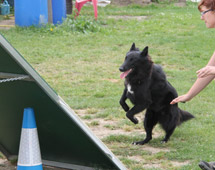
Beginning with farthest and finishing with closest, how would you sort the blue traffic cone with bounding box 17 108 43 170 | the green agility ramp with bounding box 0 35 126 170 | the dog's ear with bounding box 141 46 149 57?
1. the dog's ear with bounding box 141 46 149 57
2. the blue traffic cone with bounding box 17 108 43 170
3. the green agility ramp with bounding box 0 35 126 170

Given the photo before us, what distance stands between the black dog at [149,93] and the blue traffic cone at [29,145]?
4.42 feet

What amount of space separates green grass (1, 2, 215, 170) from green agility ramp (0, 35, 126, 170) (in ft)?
1.70

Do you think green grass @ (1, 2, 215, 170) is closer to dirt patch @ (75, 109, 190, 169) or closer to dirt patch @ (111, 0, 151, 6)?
dirt patch @ (75, 109, 190, 169)

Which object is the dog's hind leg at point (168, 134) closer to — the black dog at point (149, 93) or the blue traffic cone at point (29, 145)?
the black dog at point (149, 93)

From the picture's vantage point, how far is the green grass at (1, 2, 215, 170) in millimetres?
5184

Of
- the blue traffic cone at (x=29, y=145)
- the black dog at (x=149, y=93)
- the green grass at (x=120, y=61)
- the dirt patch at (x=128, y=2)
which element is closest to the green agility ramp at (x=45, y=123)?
the blue traffic cone at (x=29, y=145)

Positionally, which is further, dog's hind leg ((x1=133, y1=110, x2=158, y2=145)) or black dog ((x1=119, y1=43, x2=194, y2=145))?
dog's hind leg ((x1=133, y1=110, x2=158, y2=145))

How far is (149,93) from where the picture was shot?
514 cm

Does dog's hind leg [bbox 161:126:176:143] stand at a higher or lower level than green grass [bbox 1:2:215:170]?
higher

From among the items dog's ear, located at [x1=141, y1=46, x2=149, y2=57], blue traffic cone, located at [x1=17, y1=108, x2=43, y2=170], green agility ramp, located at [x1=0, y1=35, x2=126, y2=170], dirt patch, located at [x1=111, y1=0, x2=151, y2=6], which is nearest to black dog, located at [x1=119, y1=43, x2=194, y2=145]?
dog's ear, located at [x1=141, y1=46, x2=149, y2=57]

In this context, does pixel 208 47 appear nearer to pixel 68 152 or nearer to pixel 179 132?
pixel 179 132

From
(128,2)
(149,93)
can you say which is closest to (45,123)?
(149,93)

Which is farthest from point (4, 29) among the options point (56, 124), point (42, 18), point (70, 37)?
point (56, 124)

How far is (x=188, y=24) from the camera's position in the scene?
13.8 m
